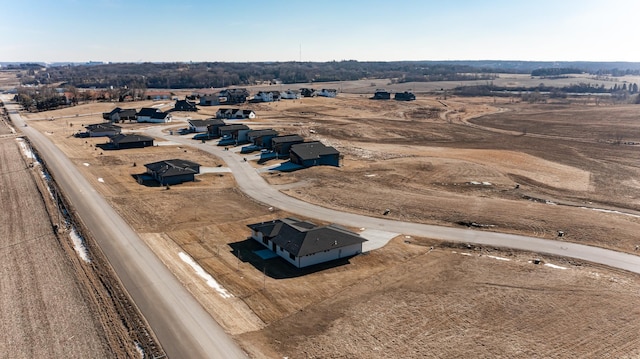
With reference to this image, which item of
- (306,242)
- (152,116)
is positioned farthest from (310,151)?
(152,116)

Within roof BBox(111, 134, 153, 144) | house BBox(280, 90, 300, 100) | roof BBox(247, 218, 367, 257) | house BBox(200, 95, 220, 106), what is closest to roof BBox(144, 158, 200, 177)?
roof BBox(111, 134, 153, 144)

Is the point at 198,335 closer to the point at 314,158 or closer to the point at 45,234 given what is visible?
the point at 45,234

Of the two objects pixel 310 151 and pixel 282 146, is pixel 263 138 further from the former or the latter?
pixel 310 151

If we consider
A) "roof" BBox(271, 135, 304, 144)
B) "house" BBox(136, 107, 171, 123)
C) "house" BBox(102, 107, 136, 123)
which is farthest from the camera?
"house" BBox(102, 107, 136, 123)

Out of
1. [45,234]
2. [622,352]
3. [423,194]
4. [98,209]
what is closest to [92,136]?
[98,209]

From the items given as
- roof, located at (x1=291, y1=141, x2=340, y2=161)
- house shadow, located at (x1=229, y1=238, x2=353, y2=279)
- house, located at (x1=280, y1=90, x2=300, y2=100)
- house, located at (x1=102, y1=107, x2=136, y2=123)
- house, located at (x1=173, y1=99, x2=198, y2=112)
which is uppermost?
house, located at (x1=280, y1=90, x2=300, y2=100)

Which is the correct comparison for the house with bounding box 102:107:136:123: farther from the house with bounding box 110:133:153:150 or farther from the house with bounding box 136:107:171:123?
the house with bounding box 110:133:153:150
